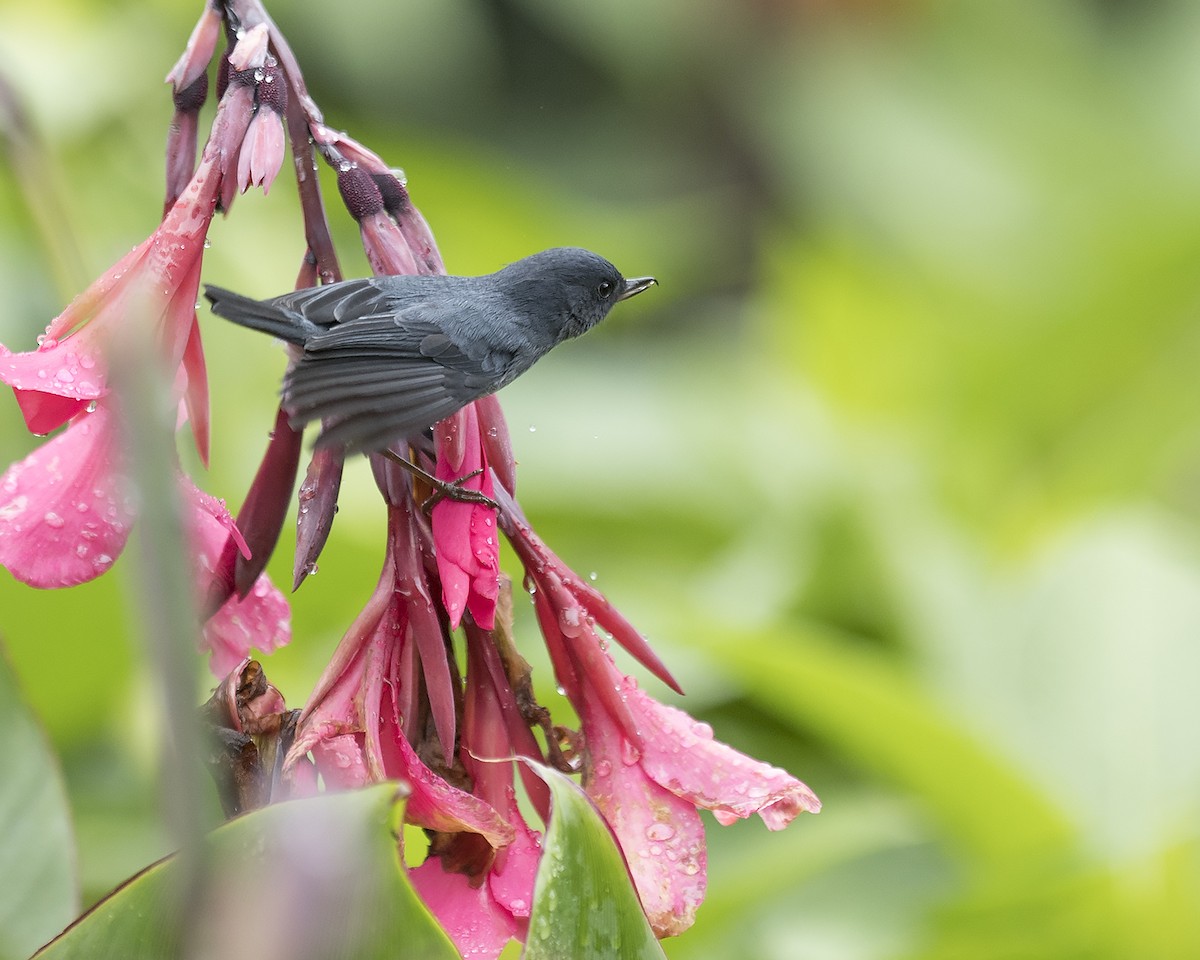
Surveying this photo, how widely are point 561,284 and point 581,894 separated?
1.05 ft

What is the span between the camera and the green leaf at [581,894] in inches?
19.0

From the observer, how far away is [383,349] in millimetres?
589

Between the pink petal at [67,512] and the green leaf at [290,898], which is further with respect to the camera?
the pink petal at [67,512]

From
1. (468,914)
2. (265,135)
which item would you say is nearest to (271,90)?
(265,135)

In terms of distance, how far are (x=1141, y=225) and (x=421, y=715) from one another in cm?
179

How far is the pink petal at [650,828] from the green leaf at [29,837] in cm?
25

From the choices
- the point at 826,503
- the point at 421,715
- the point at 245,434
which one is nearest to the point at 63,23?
the point at 245,434

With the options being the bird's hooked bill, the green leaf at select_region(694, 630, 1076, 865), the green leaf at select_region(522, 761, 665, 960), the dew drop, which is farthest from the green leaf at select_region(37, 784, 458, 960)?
the green leaf at select_region(694, 630, 1076, 865)

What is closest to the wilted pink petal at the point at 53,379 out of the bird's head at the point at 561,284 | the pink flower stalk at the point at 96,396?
the pink flower stalk at the point at 96,396

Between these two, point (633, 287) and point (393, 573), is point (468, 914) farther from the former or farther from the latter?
point (633, 287)

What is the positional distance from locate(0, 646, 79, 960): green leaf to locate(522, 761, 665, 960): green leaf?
10.3 inches

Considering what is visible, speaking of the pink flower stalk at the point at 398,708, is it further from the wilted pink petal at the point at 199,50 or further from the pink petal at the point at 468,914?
the wilted pink petal at the point at 199,50

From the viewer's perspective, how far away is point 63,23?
1905mm

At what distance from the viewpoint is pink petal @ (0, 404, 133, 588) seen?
54 cm
